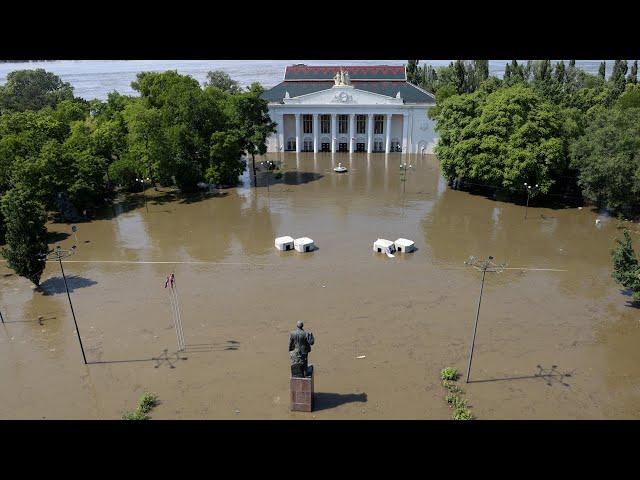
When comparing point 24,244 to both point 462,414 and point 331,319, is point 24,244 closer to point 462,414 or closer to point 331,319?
point 331,319

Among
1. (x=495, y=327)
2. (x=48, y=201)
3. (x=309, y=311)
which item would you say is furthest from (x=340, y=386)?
(x=48, y=201)

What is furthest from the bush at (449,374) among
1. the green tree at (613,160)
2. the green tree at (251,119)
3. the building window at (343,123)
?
the building window at (343,123)

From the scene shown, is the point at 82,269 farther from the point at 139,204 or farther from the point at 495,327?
the point at 495,327

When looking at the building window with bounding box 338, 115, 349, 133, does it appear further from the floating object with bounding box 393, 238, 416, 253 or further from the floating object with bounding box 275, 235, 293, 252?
the floating object with bounding box 393, 238, 416, 253

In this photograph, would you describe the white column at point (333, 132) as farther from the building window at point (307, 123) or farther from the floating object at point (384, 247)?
the floating object at point (384, 247)

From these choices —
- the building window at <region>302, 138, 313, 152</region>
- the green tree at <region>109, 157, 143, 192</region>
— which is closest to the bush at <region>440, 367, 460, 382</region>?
the green tree at <region>109, 157, 143, 192</region>

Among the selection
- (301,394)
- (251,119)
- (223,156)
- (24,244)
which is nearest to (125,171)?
(223,156)

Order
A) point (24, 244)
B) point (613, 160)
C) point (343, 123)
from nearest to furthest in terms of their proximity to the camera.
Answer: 1. point (24, 244)
2. point (613, 160)
3. point (343, 123)
